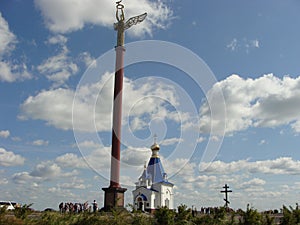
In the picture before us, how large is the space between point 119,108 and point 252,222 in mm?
23344

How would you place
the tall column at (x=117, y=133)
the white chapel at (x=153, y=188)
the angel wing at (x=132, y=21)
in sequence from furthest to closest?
1. the white chapel at (x=153, y=188)
2. the angel wing at (x=132, y=21)
3. the tall column at (x=117, y=133)

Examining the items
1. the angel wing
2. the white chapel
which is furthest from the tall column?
the white chapel

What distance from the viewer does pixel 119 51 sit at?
42.9 m

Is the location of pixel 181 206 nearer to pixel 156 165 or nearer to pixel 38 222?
pixel 38 222

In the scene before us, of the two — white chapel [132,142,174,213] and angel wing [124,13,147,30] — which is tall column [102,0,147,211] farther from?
white chapel [132,142,174,213]

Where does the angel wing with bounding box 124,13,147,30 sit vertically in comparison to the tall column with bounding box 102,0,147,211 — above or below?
above

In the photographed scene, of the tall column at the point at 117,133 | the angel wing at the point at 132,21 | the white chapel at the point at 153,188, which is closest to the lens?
the tall column at the point at 117,133

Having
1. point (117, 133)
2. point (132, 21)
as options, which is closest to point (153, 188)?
point (117, 133)

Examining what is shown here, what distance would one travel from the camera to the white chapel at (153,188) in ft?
173

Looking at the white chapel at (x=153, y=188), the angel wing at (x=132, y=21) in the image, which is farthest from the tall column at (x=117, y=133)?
the white chapel at (x=153, y=188)

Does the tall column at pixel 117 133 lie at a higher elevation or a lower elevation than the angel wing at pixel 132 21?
lower

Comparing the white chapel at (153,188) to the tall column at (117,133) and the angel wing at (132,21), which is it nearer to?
the tall column at (117,133)

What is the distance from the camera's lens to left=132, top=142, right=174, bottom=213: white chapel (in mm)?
52750

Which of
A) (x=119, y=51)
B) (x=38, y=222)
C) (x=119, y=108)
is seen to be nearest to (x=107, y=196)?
(x=119, y=108)
